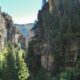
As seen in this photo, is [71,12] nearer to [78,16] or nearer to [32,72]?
[78,16]

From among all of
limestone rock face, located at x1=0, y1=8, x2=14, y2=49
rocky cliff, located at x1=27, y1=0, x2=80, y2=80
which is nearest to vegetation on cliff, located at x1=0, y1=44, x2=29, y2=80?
rocky cliff, located at x1=27, y1=0, x2=80, y2=80

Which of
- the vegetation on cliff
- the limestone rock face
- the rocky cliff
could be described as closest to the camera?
the rocky cliff

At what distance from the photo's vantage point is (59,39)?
60312 millimetres

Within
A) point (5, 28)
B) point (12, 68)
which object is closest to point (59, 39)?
point (12, 68)

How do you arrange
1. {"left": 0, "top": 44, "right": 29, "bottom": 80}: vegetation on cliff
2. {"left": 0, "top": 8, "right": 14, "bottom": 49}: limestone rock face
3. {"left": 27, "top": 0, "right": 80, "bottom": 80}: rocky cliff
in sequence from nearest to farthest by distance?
{"left": 27, "top": 0, "right": 80, "bottom": 80}: rocky cliff → {"left": 0, "top": 44, "right": 29, "bottom": 80}: vegetation on cliff → {"left": 0, "top": 8, "right": 14, "bottom": 49}: limestone rock face

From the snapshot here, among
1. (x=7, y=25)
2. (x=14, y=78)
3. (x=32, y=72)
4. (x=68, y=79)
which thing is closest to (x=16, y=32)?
(x=7, y=25)

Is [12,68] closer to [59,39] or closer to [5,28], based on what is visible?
[59,39]

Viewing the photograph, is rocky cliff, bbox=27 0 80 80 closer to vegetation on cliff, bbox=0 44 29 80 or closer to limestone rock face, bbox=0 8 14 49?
vegetation on cliff, bbox=0 44 29 80

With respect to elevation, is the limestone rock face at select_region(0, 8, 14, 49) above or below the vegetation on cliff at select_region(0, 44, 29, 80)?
above

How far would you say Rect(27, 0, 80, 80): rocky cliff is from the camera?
5950cm

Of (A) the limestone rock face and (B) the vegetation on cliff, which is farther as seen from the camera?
(A) the limestone rock face

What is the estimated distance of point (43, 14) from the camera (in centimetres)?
7206

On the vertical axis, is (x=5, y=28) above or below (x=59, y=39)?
above

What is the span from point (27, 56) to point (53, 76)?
1787 centimetres
